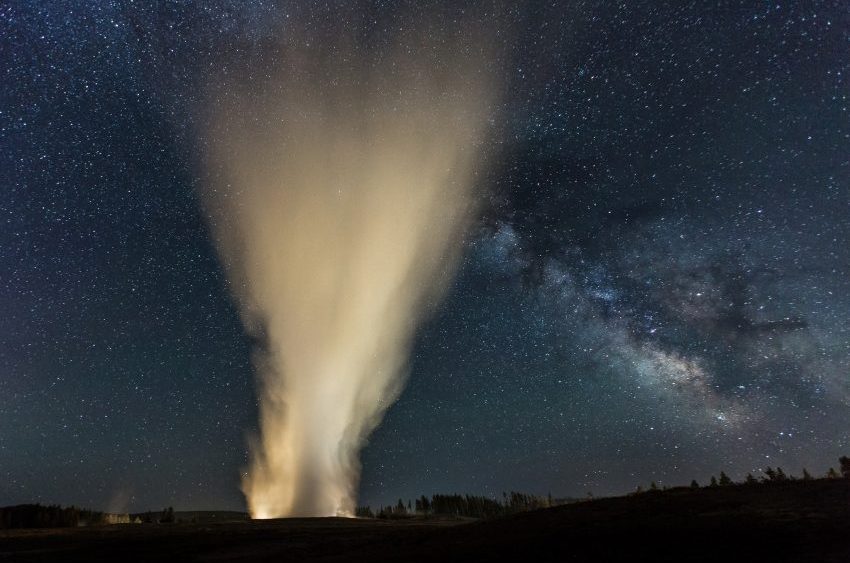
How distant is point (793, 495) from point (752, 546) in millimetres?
5475

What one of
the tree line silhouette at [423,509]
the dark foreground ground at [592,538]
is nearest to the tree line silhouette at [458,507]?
the tree line silhouette at [423,509]

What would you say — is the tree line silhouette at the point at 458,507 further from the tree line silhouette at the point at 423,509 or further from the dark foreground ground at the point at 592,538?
the dark foreground ground at the point at 592,538

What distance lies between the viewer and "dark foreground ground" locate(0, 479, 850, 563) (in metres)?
9.73

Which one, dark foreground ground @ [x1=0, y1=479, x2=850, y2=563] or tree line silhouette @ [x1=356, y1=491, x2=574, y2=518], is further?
tree line silhouette @ [x1=356, y1=491, x2=574, y2=518]

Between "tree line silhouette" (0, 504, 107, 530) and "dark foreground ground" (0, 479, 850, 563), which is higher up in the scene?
"tree line silhouette" (0, 504, 107, 530)

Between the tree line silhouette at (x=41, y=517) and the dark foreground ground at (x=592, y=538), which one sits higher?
the tree line silhouette at (x=41, y=517)

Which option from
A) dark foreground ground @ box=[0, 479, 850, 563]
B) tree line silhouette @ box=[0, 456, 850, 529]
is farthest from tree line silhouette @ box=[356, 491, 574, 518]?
dark foreground ground @ box=[0, 479, 850, 563]

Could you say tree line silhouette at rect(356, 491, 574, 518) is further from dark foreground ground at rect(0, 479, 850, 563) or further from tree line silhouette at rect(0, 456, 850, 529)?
dark foreground ground at rect(0, 479, 850, 563)

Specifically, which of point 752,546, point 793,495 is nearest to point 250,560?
point 752,546

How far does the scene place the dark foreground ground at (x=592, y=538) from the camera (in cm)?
973

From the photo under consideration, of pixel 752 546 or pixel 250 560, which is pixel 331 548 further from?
pixel 752 546

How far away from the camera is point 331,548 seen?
15000 millimetres

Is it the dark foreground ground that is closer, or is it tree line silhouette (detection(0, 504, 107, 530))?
the dark foreground ground

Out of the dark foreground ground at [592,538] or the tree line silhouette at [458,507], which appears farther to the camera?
the tree line silhouette at [458,507]
